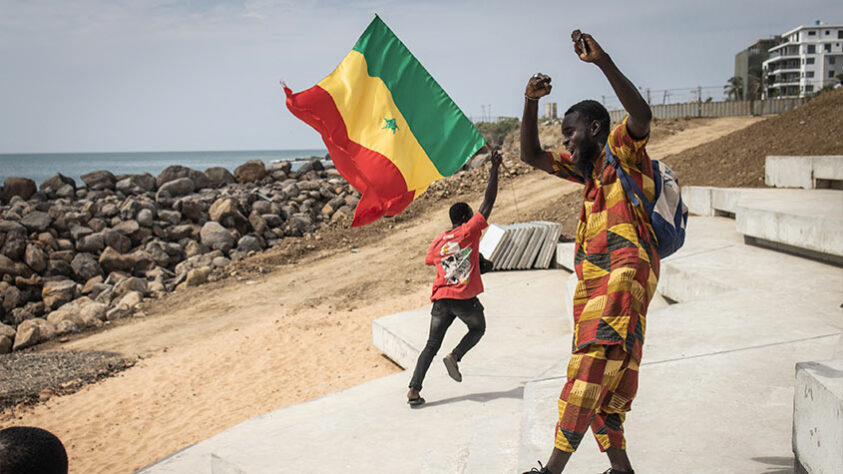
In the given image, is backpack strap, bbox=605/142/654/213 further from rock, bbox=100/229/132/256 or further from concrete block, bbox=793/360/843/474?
rock, bbox=100/229/132/256

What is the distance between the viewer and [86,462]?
6188 millimetres

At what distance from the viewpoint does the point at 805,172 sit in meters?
10.3

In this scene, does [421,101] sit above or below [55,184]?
above

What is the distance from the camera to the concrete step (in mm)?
9500

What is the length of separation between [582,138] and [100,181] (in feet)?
85.6

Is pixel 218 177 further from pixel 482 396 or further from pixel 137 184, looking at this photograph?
pixel 482 396

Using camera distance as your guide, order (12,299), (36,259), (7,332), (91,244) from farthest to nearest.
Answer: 1. (91,244)
2. (36,259)
3. (12,299)
4. (7,332)

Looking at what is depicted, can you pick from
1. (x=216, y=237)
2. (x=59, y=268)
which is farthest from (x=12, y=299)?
(x=216, y=237)

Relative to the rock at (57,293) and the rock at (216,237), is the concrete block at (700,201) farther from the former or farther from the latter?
the rock at (57,293)

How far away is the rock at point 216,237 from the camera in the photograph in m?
17.9

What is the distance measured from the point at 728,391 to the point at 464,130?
2569 millimetres

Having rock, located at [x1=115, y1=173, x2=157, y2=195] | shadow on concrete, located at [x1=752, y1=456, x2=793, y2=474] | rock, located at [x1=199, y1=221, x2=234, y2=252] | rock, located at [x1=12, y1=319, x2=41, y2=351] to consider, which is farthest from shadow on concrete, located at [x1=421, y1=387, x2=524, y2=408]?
rock, located at [x1=115, y1=173, x2=157, y2=195]

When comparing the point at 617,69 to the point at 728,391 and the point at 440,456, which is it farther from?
the point at 440,456

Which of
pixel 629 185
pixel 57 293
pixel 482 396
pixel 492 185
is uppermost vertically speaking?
pixel 629 185
